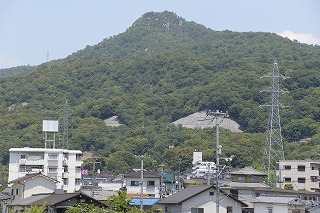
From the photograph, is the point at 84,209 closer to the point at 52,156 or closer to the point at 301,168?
the point at 301,168

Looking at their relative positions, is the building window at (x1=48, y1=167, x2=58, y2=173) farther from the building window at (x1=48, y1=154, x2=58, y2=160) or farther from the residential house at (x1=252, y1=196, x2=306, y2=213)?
the residential house at (x1=252, y1=196, x2=306, y2=213)

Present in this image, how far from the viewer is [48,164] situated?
77562 mm

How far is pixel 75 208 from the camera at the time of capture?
107 ft

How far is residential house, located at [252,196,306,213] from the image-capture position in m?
41.5

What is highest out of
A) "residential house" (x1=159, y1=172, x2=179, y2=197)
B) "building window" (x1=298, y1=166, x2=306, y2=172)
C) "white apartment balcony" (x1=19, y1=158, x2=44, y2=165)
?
"white apartment balcony" (x1=19, y1=158, x2=44, y2=165)

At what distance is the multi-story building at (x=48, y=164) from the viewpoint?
248 ft

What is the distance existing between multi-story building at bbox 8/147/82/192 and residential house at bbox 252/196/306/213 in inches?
1403

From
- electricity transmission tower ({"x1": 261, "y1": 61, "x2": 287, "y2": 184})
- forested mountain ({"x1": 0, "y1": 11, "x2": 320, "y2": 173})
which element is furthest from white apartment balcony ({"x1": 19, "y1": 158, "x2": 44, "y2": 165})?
forested mountain ({"x1": 0, "y1": 11, "x2": 320, "y2": 173})

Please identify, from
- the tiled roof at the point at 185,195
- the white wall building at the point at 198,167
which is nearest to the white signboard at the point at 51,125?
the white wall building at the point at 198,167

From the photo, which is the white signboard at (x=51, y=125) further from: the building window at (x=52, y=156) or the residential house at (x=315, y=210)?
the residential house at (x=315, y=210)

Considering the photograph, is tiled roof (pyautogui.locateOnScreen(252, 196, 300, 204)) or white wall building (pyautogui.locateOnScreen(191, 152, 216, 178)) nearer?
tiled roof (pyautogui.locateOnScreen(252, 196, 300, 204))

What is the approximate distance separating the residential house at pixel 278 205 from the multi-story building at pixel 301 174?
27983 millimetres

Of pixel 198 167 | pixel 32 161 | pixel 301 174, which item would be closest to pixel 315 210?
pixel 301 174

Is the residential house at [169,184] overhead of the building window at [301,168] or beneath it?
beneath
